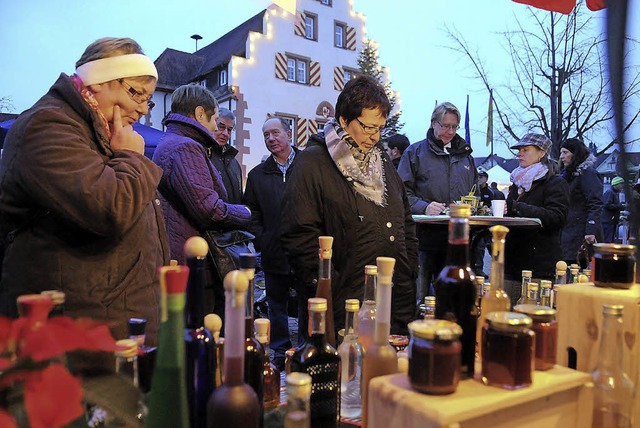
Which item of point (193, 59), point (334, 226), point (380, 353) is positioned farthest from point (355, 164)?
point (193, 59)

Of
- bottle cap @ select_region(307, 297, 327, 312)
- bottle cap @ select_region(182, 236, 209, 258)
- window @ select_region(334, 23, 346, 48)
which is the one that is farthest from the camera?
window @ select_region(334, 23, 346, 48)

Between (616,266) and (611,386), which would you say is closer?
(611,386)

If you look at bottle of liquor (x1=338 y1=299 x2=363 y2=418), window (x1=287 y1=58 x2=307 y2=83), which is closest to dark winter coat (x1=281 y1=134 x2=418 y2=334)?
bottle of liquor (x1=338 y1=299 x2=363 y2=418)

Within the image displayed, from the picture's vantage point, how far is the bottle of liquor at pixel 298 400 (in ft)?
2.56

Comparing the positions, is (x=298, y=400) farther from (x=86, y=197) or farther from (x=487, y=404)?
(x=86, y=197)

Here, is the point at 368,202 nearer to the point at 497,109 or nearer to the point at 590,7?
the point at 590,7

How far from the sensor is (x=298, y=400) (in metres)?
0.80

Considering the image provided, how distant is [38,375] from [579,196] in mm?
5119

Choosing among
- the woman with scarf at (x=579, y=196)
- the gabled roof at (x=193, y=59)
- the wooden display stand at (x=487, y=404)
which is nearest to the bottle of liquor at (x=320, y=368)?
the wooden display stand at (x=487, y=404)

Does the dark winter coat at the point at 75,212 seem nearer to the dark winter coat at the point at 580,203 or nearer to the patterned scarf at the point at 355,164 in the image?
the patterned scarf at the point at 355,164

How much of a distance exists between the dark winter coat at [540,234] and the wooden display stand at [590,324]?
90.3 inches

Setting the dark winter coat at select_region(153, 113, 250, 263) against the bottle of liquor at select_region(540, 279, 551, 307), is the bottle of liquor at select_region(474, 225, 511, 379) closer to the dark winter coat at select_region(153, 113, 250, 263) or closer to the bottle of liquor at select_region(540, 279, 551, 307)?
the bottle of liquor at select_region(540, 279, 551, 307)

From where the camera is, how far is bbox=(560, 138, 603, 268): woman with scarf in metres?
4.81

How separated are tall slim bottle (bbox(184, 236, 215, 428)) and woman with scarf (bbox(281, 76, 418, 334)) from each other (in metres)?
1.35
